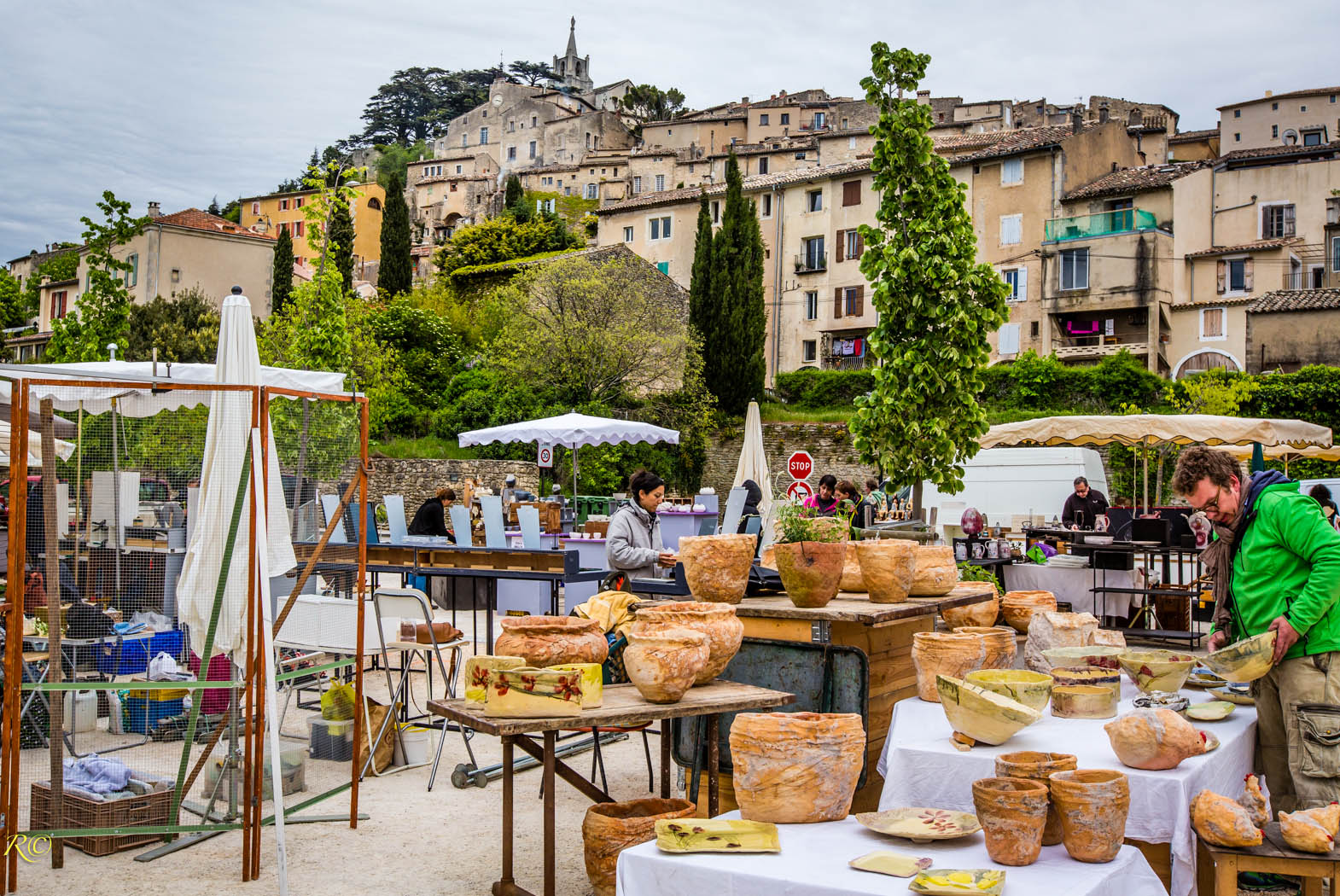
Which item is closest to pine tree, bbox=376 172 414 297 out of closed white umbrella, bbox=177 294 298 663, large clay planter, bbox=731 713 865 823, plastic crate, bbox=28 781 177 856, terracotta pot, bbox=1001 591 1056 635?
closed white umbrella, bbox=177 294 298 663

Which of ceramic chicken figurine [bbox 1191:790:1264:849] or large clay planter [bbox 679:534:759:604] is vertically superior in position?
large clay planter [bbox 679:534:759:604]

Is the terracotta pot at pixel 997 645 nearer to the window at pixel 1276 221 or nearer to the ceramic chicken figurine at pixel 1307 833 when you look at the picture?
the ceramic chicken figurine at pixel 1307 833

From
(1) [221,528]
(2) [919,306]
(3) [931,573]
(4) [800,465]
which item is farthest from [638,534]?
(4) [800,465]

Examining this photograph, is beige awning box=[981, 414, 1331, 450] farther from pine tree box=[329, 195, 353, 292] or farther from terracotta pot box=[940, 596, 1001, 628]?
pine tree box=[329, 195, 353, 292]

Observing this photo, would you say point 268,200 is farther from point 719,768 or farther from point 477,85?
point 719,768

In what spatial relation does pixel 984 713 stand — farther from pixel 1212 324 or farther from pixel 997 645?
pixel 1212 324

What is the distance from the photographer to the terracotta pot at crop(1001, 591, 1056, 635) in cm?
562

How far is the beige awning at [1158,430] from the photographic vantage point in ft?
40.0

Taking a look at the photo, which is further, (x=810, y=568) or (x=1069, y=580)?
(x=1069, y=580)

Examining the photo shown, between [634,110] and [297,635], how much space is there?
86.9 metres

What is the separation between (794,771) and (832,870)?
40 centimetres

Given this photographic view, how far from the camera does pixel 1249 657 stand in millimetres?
3943

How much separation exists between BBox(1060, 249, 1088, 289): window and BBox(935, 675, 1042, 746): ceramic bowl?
115 feet

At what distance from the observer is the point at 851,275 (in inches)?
1610
